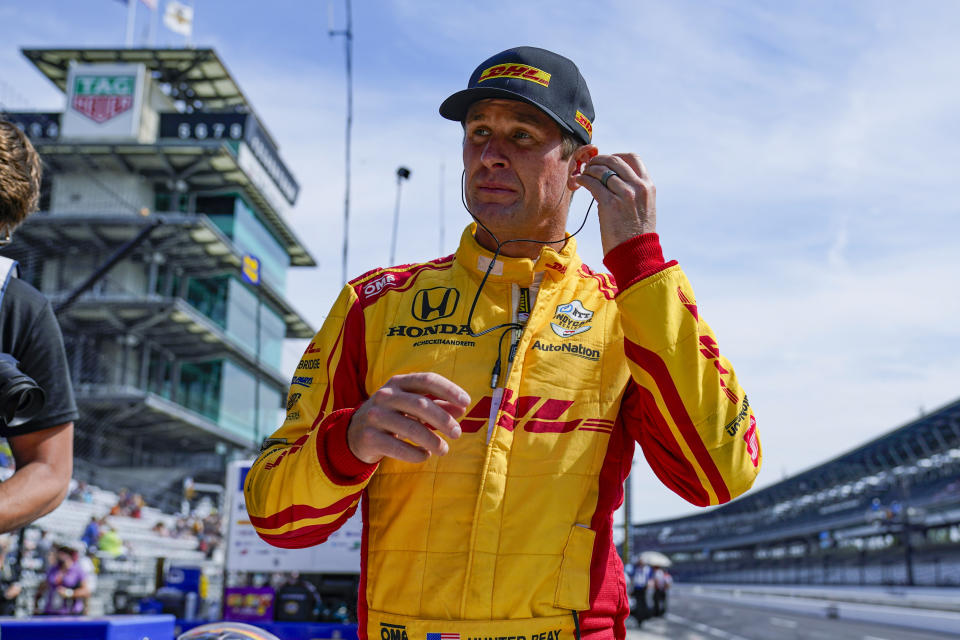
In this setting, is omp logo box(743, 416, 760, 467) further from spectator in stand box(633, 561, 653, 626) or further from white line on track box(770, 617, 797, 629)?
white line on track box(770, 617, 797, 629)

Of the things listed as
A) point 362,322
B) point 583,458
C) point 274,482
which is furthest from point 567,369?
point 274,482

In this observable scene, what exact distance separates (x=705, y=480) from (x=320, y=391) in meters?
0.90

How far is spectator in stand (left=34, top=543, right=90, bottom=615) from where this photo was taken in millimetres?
12172

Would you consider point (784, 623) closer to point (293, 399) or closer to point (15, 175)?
point (293, 399)

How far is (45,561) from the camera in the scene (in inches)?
669

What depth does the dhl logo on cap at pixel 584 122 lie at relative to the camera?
2.16 metres

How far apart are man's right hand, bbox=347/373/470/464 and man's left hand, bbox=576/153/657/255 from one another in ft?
1.82

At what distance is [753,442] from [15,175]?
1.85m

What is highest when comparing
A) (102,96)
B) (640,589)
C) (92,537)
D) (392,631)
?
(102,96)

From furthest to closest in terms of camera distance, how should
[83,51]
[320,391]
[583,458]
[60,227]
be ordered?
[83,51] < [60,227] < [320,391] < [583,458]

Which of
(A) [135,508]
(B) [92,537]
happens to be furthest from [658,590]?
(A) [135,508]

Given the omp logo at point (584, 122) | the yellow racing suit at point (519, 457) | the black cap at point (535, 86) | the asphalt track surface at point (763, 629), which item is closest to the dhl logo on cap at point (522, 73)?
the black cap at point (535, 86)

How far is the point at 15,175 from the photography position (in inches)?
80.8

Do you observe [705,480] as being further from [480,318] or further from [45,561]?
[45,561]
